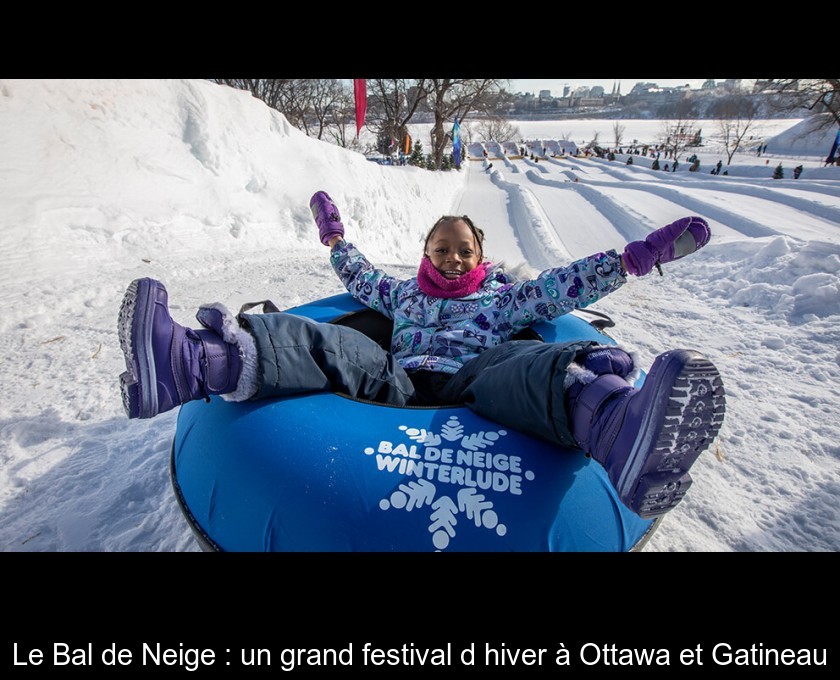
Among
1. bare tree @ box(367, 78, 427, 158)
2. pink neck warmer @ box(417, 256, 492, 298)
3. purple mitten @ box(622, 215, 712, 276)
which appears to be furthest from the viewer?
bare tree @ box(367, 78, 427, 158)

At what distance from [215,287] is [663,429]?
3.47 m

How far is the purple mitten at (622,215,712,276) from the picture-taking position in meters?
1.70

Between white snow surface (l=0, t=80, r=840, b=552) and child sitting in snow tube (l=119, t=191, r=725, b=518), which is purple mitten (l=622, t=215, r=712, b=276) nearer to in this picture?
child sitting in snow tube (l=119, t=191, r=725, b=518)

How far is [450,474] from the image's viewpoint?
3.79ft

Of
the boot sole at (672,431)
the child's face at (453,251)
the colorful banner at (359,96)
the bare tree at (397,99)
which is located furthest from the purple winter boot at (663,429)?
the bare tree at (397,99)

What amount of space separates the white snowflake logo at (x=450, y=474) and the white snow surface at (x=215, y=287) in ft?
2.13

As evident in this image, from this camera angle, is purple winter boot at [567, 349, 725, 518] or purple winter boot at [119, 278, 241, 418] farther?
purple winter boot at [119, 278, 241, 418]

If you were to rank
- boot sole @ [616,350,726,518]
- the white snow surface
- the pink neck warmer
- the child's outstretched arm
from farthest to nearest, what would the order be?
the child's outstretched arm
the pink neck warmer
the white snow surface
boot sole @ [616,350,726,518]

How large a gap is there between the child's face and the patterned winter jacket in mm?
134

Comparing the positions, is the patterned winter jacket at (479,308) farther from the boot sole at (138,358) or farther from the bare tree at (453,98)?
the bare tree at (453,98)

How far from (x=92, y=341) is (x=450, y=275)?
2090 millimetres

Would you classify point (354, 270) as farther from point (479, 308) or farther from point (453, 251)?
point (479, 308)

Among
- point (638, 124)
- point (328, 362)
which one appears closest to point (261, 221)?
point (328, 362)

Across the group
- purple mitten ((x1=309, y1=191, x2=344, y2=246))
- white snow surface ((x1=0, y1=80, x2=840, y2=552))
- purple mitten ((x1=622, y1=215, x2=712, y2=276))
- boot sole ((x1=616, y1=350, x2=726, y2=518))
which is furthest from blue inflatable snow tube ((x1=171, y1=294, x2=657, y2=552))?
purple mitten ((x1=309, y1=191, x2=344, y2=246))
